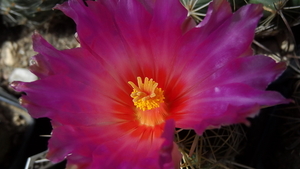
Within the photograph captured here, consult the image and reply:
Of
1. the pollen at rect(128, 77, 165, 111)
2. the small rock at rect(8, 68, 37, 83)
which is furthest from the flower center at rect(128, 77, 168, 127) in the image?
the small rock at rect(8, 68, 37, 83)

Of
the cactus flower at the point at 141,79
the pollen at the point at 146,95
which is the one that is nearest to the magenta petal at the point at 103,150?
the cactus flower at the point at 141,79

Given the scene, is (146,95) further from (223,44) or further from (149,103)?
(223,44)

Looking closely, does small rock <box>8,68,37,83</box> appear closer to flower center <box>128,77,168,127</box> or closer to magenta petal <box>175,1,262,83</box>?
flower center <box>128,77,168,127</box>

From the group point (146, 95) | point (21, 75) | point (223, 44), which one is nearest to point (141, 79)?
point (146, 95)

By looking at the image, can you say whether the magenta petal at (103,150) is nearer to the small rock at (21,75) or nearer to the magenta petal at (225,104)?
the magenta petal at (225,104)

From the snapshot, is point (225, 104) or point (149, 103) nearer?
point (225, 104)

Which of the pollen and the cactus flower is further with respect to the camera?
the pollen

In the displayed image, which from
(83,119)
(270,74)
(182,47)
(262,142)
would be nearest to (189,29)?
(182,47)
